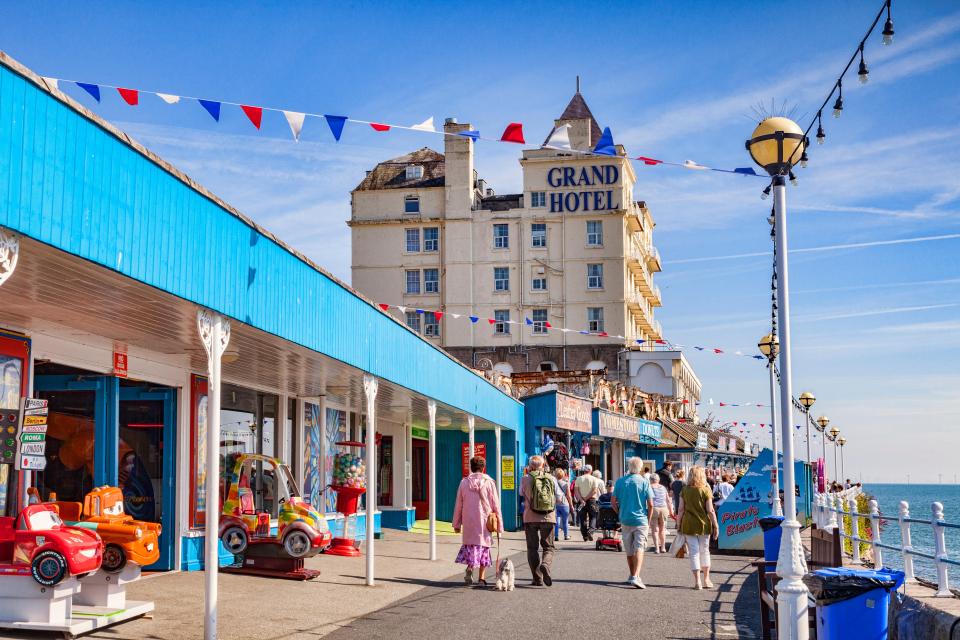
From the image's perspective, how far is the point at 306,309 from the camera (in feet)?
39.6

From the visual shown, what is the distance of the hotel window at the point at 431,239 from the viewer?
66312mm

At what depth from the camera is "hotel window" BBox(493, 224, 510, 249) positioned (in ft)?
215

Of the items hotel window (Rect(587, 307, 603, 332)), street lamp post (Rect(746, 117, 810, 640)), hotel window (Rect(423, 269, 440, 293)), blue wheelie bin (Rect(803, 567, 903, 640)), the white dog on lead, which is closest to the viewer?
blue wheelie bin (Rect(803, 567, 903, 640))

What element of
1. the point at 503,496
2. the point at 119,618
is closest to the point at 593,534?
the point at 503,496

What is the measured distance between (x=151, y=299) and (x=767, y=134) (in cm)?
542

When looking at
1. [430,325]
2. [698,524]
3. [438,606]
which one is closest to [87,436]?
[438,606]

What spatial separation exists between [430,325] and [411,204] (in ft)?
24.8

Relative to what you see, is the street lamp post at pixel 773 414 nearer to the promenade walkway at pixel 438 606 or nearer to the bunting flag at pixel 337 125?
the promenade walkway at pixel 438 606

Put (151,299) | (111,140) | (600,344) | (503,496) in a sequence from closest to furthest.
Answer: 1. (111,140)
2. (151,299)
3. (503,496)
4. (600,344)

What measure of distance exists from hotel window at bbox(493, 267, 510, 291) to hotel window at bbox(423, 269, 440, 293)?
11.6ft

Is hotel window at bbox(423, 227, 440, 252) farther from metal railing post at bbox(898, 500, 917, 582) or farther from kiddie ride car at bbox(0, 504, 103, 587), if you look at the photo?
kiddie ride car at bbox(0, 504, 103, 587)

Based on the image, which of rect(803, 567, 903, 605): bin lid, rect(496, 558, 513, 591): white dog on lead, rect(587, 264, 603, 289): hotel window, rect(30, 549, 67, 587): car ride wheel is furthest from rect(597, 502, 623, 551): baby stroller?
rect(587, 264, 603, 289): hotel window

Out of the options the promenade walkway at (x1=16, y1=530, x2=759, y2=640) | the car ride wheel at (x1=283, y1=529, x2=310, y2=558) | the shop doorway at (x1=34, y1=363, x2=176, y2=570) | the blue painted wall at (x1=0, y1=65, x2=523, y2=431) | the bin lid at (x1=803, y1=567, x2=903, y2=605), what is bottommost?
the promenade walkway at (x1=16, y1=530, x2=759, y2=640)

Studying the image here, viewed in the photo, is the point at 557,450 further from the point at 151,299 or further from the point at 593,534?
the point at 151,299
